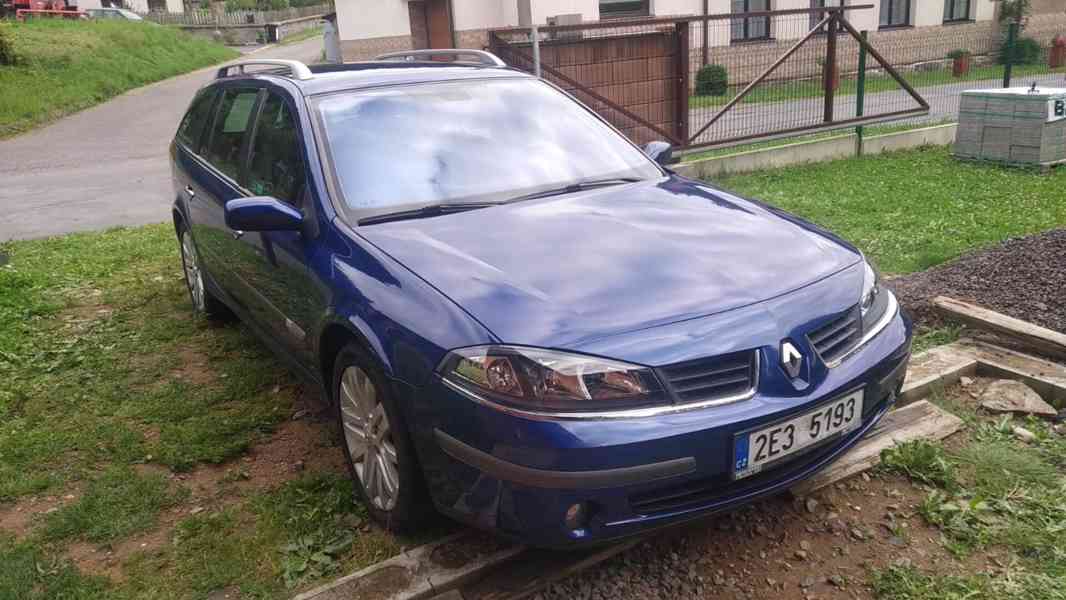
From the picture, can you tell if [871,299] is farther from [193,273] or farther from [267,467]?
[193,273]

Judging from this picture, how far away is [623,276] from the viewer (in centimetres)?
287

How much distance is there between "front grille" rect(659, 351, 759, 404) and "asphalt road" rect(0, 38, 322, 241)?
8831mm

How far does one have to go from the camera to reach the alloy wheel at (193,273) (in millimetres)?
5738

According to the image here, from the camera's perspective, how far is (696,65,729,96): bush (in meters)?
9.66

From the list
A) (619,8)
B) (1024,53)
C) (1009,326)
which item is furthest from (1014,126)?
(619,8)

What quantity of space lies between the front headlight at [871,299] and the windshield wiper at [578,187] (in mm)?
1161

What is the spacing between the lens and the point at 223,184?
15.3ft

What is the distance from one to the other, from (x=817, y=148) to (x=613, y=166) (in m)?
7.79

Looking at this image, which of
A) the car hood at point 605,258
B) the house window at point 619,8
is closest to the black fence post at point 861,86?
the car hood at point 605,258

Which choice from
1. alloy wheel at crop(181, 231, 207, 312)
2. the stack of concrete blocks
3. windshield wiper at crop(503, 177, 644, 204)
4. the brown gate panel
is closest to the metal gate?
the brown gate panel

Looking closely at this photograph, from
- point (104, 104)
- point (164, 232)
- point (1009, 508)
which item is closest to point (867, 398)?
point (1009, 508)

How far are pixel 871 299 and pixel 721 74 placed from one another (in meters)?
7.20

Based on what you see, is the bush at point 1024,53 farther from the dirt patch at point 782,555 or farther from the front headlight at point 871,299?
the dirt patch at point 782,555

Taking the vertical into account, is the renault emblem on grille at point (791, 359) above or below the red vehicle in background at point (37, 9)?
below
